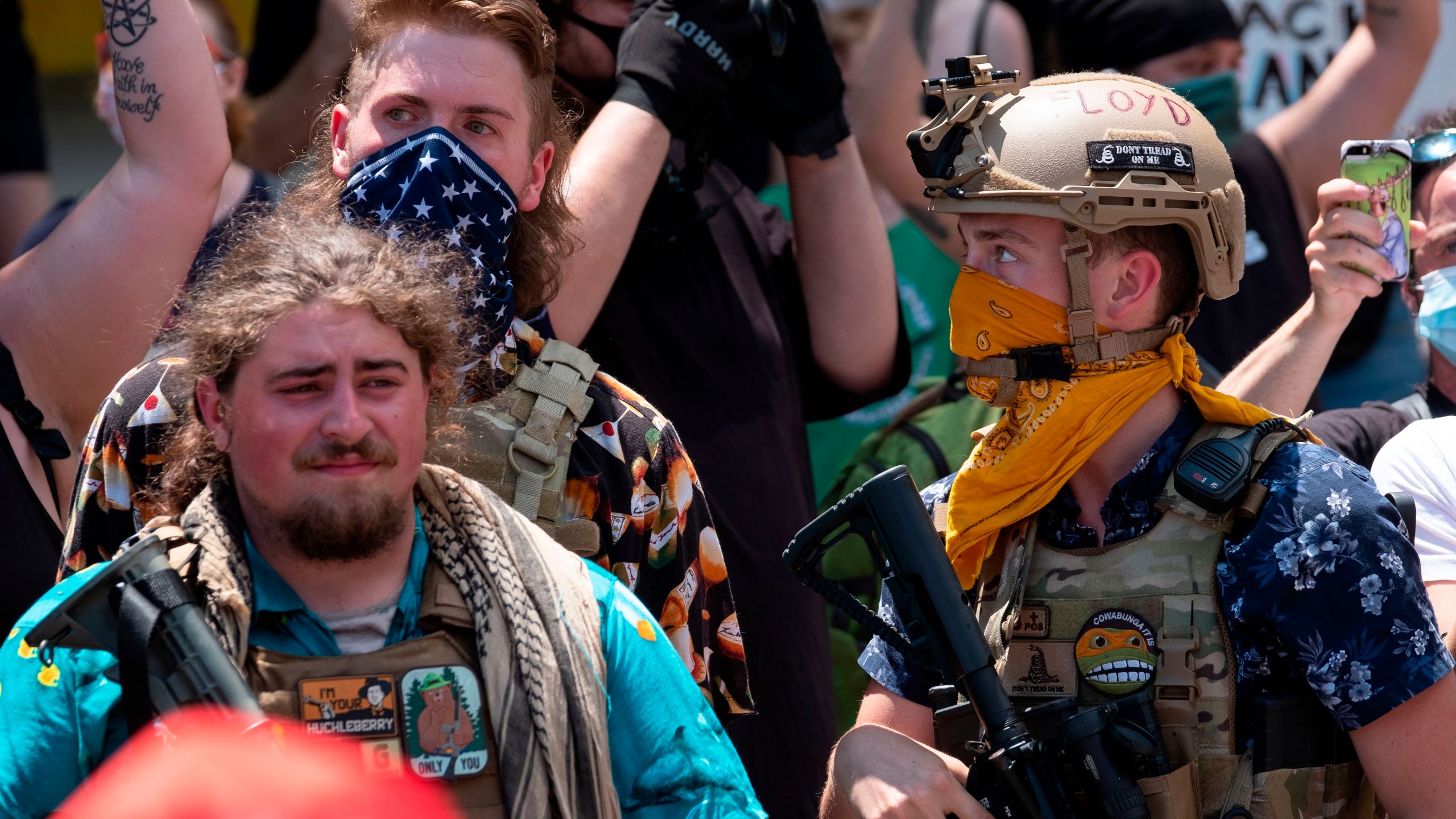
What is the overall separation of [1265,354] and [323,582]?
2.36 meters

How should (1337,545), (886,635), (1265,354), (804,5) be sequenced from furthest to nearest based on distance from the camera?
(804,5), (1265,354), (886,635), (1337,545)

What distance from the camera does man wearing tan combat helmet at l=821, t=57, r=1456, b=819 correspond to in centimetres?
252

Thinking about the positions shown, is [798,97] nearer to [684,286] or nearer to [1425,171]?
[684,286]

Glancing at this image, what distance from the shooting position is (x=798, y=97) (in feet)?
13.5

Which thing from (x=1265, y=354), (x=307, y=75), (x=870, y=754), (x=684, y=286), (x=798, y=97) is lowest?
(x=870, y=754)

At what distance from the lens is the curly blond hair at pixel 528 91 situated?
3299 mm

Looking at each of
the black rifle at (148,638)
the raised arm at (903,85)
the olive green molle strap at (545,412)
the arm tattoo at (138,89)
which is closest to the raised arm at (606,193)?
the olive green molle strap at (545,412)

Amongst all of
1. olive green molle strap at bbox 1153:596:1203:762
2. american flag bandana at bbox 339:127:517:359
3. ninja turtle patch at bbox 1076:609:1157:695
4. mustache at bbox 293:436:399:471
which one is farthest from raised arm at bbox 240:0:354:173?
olive green molle strap at bbox 1153:596:1203:762

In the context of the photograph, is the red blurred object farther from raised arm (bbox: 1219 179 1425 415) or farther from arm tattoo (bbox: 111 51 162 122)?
raised arm (bbox: 1219 179 1425 415)

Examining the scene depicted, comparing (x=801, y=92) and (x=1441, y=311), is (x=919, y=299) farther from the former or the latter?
(x=1441, y=311)

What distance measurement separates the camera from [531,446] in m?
3.05

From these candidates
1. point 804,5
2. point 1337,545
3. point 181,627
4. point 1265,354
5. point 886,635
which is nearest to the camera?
point 181,627

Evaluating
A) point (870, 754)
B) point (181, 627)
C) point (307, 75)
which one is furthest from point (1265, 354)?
point (307, 75)

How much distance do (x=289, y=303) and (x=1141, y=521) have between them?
5.07 ft
